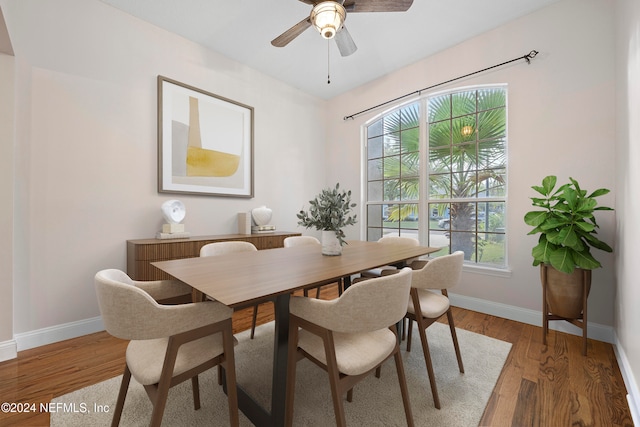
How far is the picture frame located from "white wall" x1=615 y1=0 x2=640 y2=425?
3.45 metres

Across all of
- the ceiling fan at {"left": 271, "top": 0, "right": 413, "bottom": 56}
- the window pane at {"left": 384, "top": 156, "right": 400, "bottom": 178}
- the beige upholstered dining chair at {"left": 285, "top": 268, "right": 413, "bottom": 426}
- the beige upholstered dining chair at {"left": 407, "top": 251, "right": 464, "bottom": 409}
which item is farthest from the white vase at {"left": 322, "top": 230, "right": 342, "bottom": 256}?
the window pane at {"left": 384, "top": 156, "right": 400, "bottom": 178}

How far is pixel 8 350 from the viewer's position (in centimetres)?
190

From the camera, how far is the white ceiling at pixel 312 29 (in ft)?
8.11

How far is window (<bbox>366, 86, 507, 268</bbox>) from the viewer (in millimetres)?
2887

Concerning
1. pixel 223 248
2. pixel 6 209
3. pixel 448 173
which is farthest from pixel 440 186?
pixel 6 209

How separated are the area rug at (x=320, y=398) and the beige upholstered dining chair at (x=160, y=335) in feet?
1.21

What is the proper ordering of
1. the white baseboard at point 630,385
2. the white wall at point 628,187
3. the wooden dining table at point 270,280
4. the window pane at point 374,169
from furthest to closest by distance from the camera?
1. the window pane at point 374,169
2. the white wall at point 628,187
3. the white baseboard at point 630,385
4. the wooden dining table at point 270,280

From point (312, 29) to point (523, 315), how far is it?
12.2 ft

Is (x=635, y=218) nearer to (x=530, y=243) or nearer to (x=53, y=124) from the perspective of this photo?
(x=530, y=243)

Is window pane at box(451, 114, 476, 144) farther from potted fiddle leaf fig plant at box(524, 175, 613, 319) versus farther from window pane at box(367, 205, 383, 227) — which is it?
window pane at box(367, 205, 383, 227)

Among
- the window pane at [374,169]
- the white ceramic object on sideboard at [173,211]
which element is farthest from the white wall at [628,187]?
the white ceramic object on sideboard at [173,211]

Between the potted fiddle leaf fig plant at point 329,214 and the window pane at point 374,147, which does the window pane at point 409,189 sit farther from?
the potted fiddle leaf fig plant at point 329,214

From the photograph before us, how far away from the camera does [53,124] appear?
217 cm

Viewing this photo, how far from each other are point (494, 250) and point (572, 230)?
3.07 feet
